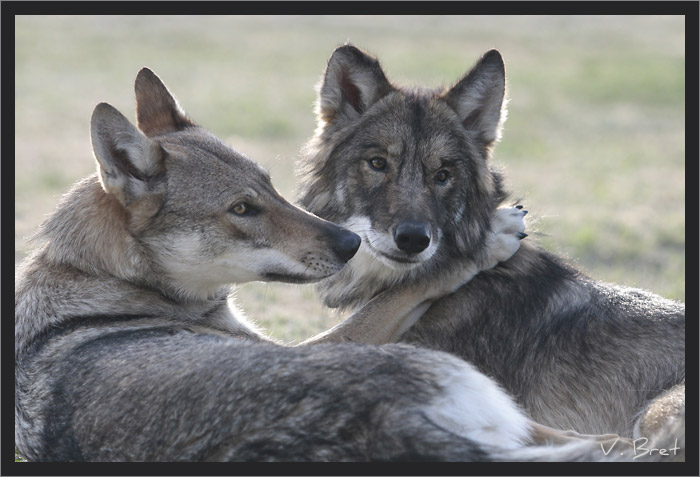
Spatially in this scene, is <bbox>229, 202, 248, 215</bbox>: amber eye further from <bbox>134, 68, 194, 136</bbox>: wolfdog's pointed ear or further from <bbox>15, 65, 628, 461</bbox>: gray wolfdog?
<bbox>134, 68, 194, 136</bbox>: wolfdog's pointed ear

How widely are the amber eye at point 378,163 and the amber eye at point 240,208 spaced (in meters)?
0.98

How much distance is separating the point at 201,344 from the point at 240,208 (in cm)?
120

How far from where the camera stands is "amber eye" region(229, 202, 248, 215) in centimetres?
519

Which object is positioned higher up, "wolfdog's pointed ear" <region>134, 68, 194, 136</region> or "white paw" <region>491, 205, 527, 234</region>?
"wolfdog's pointed ear" <region>134, 68, 194, 136</region>

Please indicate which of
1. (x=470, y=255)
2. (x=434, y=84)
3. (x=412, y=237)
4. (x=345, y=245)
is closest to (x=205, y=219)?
(x=345, y=245)

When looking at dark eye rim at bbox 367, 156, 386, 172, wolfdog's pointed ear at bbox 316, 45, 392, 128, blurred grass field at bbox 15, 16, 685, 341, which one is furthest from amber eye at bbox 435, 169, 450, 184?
blurred grass field at bbox 15, 16, 685, 341

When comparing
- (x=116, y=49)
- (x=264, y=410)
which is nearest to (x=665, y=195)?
(x=264, y=410)

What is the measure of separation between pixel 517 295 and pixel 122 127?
109 inches

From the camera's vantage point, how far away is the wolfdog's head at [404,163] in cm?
545

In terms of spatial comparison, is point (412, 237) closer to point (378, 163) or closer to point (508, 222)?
point (378, 163)

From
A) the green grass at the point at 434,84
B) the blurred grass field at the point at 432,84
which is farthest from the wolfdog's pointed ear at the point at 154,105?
the green grass at the point at 434,84

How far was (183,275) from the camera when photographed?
16.9 ft

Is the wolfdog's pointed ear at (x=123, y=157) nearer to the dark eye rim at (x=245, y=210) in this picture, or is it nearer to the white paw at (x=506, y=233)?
the dark eye rim at (x=245, y=210)

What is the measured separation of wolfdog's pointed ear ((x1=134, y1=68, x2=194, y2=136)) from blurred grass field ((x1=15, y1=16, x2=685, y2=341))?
5.88 ft
